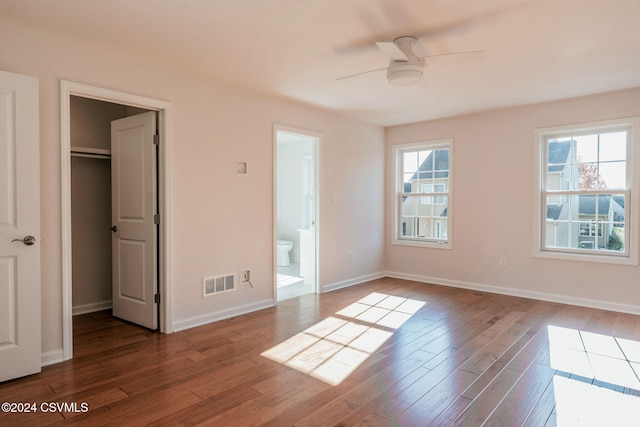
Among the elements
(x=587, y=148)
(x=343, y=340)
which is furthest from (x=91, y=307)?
(x=587, y=148)

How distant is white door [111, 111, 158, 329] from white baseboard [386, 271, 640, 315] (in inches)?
152

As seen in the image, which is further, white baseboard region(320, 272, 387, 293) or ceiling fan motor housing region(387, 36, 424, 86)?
Answer: white baseboard region(320, 272, 387, 293)

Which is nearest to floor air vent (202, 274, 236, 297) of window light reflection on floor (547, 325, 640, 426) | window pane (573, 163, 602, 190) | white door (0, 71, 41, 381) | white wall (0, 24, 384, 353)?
white wall (0, 24, 384, 353)

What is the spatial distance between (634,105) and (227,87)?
4.48 m

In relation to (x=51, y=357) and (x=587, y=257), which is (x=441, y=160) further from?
(x=51, y=357)

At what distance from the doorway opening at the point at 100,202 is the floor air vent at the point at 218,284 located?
1.31 feet

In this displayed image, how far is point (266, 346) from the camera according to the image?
3.28 metres

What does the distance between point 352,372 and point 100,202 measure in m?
3.51

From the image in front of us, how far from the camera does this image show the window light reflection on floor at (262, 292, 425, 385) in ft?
9.44

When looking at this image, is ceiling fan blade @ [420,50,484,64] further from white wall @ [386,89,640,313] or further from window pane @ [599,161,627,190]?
window pane @ [599,161,627,190]

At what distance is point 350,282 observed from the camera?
18.7 ft

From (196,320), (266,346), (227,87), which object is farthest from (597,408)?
(227,87)

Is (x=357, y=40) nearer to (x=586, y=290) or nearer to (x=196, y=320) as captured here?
(x=196, y=320)

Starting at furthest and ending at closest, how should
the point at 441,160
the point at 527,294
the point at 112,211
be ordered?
the point at 441,160, the point at 527,294, the point at 112,211
